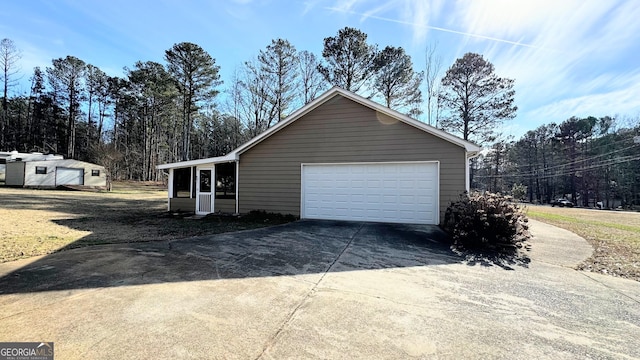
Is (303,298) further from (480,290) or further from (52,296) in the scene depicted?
Result: (52,296)

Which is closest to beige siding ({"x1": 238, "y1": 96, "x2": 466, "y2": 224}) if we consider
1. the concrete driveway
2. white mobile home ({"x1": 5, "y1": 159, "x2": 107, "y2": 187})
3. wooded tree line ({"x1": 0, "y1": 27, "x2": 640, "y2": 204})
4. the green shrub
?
the green shrub

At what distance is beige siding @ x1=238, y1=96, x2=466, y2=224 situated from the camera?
27.8ft

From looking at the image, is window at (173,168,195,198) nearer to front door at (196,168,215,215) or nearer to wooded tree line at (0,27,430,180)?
front door at (196,168,215,215)

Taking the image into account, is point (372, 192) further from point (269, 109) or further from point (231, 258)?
point (269, 109)

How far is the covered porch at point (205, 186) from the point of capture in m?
10.8

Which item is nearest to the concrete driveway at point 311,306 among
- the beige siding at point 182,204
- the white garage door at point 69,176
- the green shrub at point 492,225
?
the green shrub at point 492,225

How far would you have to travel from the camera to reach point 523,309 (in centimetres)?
310

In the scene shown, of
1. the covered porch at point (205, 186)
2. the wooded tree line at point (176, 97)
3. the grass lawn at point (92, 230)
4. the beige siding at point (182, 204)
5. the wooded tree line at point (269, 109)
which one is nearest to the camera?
the grass lawn at point (92, 230)

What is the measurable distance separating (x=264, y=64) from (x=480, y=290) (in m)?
20.7

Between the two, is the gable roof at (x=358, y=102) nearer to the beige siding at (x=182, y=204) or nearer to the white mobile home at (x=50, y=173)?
the beige siding at (x=182, y=204)

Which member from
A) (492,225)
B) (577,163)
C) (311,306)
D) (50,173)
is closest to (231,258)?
(311,306)

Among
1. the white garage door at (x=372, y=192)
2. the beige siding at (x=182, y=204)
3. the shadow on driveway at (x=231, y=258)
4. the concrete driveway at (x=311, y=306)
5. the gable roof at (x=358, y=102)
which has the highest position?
the gable roof at (x=358, y=102)

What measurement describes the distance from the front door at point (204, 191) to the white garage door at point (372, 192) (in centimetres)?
395

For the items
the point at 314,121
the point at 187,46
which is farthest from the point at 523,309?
the point at 187,46
